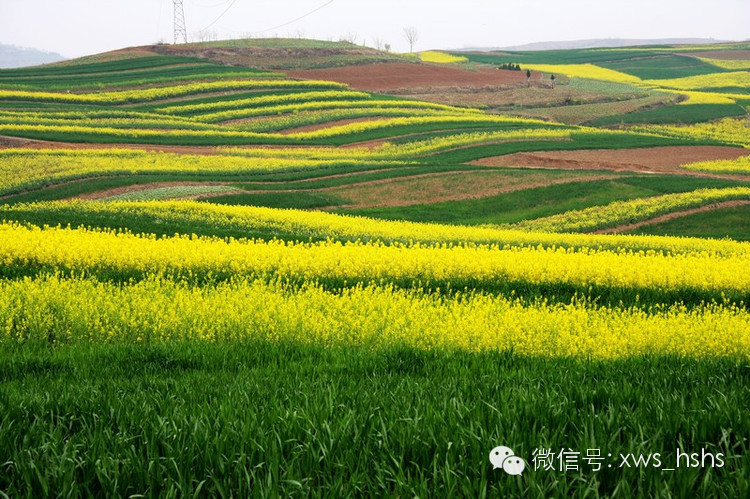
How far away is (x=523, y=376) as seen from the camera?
7086mm

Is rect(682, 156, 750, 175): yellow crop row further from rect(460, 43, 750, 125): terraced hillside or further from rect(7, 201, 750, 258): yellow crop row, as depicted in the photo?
rect(7, 201, 750, 258): yellow crop row

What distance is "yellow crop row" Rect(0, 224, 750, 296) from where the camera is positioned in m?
16.4

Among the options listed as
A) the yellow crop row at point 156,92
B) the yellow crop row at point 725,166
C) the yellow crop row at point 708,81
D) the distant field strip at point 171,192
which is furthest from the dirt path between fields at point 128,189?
the yellow crop row at point 708,81

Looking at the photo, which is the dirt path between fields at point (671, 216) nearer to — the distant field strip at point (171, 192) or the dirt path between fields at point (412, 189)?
the dirt path between fields at point (412, 189)

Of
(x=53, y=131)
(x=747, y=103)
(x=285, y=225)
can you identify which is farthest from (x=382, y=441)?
(x=747, y=103)

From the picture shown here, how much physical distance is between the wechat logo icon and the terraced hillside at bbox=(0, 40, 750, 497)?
0.22 feet

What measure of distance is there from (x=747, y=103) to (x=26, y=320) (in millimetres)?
94469

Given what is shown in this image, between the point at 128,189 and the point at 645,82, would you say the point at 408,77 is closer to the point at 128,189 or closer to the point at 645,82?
the point at 645,82

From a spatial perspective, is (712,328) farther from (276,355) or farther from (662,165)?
(662,165)

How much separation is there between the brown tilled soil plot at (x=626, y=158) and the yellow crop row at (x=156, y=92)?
44.1 meters

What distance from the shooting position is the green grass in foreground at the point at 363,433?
4.02m

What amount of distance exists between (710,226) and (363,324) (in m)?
28.2

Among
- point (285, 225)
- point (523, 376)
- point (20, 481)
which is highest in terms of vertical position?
point (20, 481)

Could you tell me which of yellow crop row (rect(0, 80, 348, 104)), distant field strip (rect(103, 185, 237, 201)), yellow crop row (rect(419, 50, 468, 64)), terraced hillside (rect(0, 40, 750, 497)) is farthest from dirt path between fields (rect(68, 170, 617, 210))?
yellow crop row (rect(419, 50, 468, 64))
